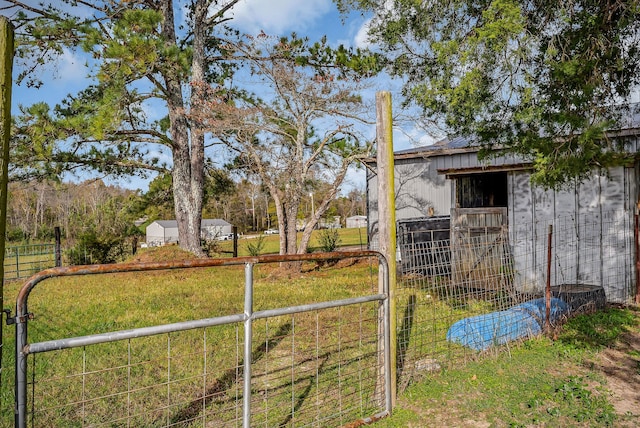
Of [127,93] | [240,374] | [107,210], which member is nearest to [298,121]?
[127,93]

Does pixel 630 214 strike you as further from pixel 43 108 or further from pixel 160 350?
pixel 43 108

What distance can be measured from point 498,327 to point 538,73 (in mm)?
3309

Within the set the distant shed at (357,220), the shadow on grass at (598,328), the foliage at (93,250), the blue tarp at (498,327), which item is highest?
the distant shed at (357,220)

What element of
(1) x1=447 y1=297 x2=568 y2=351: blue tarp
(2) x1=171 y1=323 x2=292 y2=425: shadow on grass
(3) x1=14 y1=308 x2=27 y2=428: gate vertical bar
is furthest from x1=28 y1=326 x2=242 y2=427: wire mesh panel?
(1) x1=447 y1=297 x2=568 y2=351: blue tarp

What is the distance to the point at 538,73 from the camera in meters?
5.91

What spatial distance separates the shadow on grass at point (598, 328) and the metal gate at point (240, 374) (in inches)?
90.7

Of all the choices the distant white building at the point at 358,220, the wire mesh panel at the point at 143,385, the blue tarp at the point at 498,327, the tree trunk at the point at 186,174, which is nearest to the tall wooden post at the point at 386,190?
the wire mesh panel at the point at 143,385

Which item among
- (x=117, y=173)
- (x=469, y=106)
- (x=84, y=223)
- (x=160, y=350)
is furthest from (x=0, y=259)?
(x=84, y=223)

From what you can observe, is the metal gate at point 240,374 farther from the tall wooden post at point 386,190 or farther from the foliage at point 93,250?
the foliage at point 93,250

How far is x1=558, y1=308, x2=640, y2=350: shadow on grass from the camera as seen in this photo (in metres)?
5.08

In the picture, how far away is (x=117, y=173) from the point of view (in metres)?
14.6

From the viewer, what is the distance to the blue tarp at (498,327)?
4863 millimetres

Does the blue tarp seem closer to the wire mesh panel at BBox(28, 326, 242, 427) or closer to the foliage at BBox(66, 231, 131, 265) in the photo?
the wire mesh panel at BBox(28, 326, 242, 427)

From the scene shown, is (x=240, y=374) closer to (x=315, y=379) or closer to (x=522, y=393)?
(x=315, y=379)
